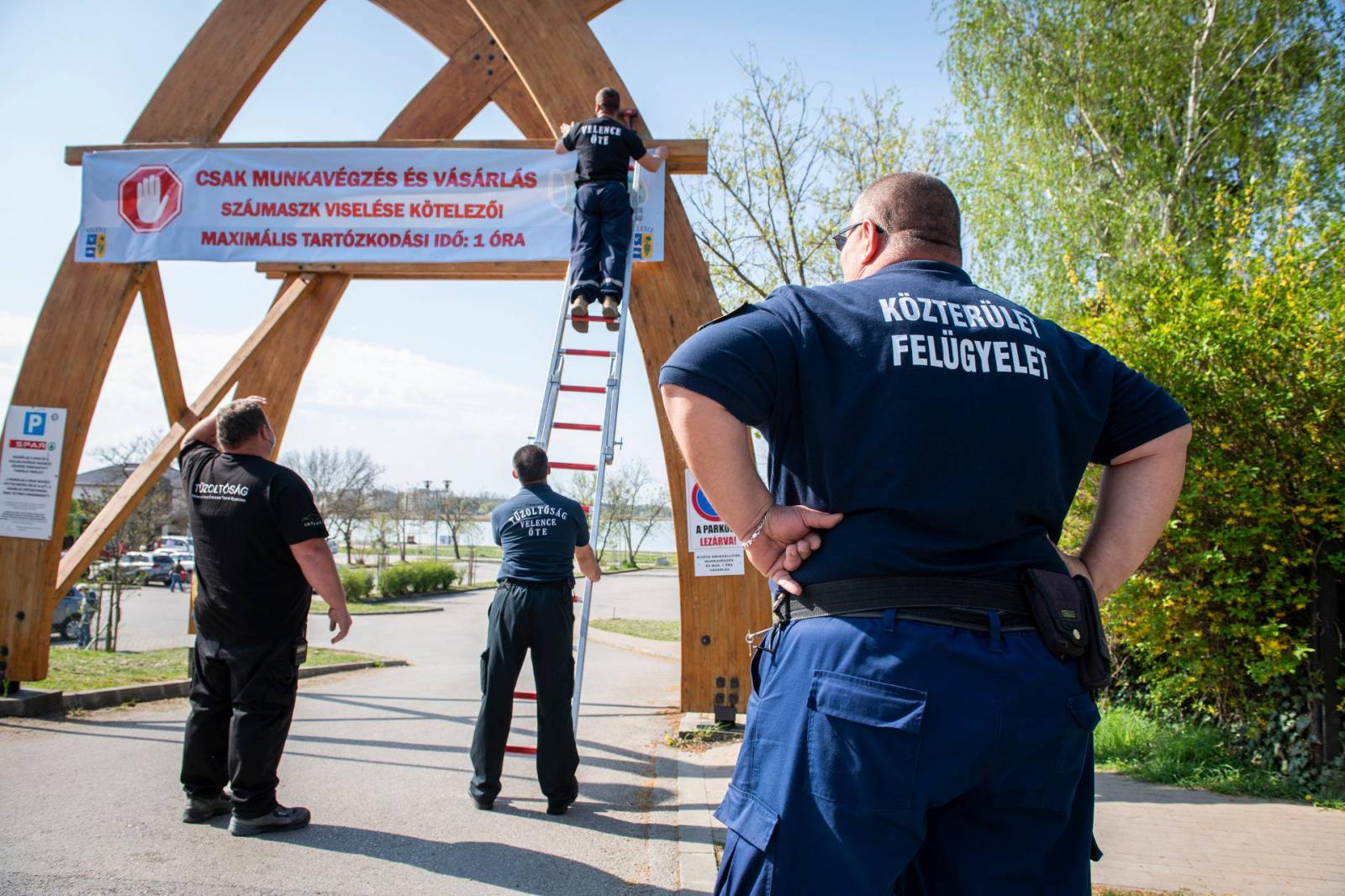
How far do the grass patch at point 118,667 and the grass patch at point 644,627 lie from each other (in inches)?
233

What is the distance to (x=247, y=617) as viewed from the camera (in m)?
4.72

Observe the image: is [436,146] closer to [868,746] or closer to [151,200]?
[151,200]

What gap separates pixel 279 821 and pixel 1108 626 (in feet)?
19.0

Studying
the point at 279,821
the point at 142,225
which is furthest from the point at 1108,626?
the point at 142,225

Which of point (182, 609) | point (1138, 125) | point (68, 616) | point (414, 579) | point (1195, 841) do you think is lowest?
point (182, 609)

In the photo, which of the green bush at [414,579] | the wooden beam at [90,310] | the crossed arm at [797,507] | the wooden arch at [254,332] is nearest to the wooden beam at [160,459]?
the wooden arch at [254,332]

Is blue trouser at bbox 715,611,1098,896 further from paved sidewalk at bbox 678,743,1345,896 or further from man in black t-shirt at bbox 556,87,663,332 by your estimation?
man in black t-shirt at bbox 556,87,663,332

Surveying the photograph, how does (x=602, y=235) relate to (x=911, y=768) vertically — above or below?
above

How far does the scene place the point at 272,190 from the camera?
8.21 meters

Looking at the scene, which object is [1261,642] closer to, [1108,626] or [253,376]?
[1108,626]

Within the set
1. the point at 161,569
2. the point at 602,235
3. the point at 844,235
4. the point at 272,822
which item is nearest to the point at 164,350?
the point at 602,235

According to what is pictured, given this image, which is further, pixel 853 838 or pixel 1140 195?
pixel 1140 195

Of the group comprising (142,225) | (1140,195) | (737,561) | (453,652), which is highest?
(1140,195)

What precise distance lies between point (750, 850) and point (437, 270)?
23.8ft
